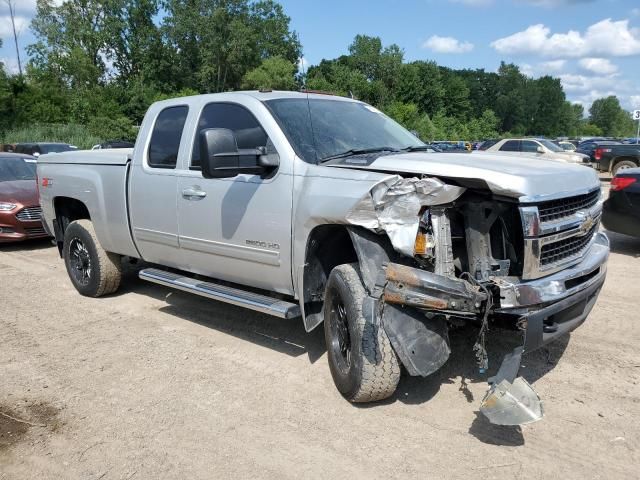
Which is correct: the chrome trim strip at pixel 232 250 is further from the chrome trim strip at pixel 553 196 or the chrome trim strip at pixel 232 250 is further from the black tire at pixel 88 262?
the chrome trim strip at pixel 553 196

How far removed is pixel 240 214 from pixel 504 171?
2.03m

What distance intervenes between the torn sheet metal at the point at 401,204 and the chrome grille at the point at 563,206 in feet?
1.74

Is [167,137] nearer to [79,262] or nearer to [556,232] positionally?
[79,262]

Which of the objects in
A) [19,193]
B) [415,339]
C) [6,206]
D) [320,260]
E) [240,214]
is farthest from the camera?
[19,193]

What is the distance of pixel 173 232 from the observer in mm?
5098

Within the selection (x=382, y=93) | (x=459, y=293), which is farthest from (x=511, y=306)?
(x=382, y=93)

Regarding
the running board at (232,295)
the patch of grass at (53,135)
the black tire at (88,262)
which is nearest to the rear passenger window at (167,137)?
the running board at (232,295)

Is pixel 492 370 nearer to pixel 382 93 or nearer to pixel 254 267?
pixel 254 267

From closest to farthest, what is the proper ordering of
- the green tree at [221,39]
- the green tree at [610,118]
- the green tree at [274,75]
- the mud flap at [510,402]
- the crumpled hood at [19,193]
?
the mud flap at [510,402] → the crumpled hood at [19,193] → the green tree at [274,75] → the green tree at [221,39] → the green tree at [610,118]

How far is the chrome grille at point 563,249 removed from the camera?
3.40 metres

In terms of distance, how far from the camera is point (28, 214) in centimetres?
958

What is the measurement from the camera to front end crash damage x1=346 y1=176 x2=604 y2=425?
316cm

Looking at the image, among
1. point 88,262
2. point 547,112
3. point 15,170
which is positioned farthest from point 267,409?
point 547,112

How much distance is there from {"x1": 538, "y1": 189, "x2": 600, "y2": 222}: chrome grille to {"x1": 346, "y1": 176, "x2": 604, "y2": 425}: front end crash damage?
17 centimetres
